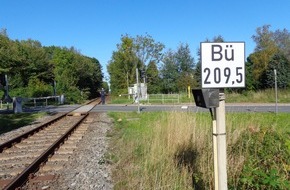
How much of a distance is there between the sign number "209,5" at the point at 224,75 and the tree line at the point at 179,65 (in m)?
47.2

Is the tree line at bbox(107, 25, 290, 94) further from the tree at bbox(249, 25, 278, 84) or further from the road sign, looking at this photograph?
the road sign

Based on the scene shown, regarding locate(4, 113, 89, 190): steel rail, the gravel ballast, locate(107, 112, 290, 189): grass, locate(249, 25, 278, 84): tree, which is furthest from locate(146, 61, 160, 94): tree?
locate(107, 112, 290, 189): grass

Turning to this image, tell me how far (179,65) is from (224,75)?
5965cm

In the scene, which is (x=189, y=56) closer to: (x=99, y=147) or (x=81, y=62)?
(x=81, y=62)

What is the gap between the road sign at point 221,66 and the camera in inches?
159

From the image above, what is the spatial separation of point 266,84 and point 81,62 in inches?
1686

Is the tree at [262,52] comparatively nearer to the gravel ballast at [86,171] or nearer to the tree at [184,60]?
the tree at [184,60]

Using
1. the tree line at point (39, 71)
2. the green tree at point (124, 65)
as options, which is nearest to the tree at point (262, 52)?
the green tree at point (124, 65)

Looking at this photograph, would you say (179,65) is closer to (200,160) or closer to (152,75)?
(152,75)

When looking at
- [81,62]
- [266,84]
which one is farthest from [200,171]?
[81,62]

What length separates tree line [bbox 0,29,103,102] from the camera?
4938 centimetres

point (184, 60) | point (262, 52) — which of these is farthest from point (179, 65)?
point (262, 52)

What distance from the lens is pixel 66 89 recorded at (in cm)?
5488

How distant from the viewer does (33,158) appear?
9.97 meters
